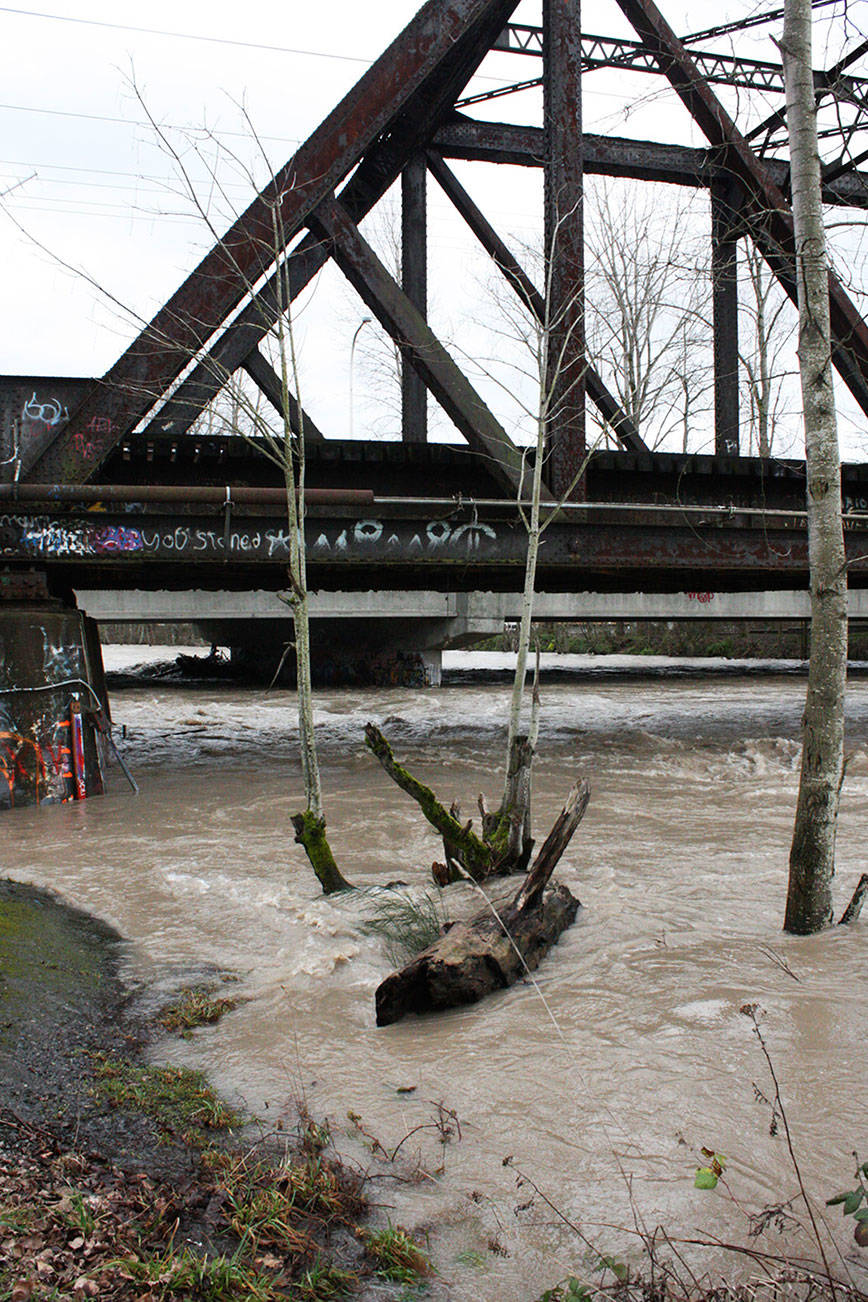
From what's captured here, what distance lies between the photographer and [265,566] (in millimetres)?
11141

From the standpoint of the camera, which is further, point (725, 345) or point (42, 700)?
point (725, 345)

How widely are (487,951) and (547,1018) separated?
1.69 ft

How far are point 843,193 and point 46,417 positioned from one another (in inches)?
492

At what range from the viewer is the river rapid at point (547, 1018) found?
10.2ft

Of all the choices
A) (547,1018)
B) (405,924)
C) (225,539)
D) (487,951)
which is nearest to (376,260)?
(225,539)

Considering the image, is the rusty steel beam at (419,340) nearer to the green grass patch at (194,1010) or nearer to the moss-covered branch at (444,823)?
the moss-covered branch at (444,823)

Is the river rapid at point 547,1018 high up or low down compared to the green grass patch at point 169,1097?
down

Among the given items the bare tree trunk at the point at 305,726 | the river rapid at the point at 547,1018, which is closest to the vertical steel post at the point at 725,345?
the river rapid at the point at 547,1018

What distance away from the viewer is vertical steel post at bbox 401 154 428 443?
14.0 meters

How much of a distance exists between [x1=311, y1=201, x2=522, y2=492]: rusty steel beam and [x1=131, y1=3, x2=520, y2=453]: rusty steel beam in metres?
0.63

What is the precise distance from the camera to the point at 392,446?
36.1 feet

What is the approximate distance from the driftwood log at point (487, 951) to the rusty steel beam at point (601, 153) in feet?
39.3

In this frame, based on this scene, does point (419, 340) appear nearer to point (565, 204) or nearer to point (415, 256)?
point (565, 204)

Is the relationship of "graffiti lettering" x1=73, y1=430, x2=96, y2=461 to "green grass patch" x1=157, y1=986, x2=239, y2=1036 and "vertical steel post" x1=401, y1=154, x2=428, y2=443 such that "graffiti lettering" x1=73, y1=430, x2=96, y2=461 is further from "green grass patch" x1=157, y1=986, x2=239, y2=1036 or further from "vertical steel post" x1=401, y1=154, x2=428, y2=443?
"green grass patch" x1=157, y1=986, x2=239, y2=1036
